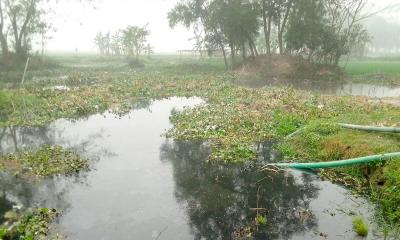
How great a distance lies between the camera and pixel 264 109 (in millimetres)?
16750

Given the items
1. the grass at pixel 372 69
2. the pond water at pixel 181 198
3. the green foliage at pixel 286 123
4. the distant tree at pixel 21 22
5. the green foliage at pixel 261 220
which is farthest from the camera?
the distant tree at pixel 21 22

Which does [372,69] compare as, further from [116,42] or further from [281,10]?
[116,42]

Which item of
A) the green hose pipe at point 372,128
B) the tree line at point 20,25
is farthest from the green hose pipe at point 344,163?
the tree line at point 20,25

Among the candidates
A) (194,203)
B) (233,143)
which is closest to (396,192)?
(194,203)

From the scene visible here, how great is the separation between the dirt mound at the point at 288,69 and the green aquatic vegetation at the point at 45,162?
24.7m

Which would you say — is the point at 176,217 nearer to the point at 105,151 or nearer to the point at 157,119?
the point at 105,151

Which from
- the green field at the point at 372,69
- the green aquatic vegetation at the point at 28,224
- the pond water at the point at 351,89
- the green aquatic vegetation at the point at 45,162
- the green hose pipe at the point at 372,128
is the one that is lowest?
the green aquatic vegetation at the point at 28,224

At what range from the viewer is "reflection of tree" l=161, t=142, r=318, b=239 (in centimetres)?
712

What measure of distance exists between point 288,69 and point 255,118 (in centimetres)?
2027

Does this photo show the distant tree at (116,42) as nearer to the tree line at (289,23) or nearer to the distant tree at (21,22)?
the distant tree at (21,22)

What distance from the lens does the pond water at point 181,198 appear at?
7062 millimetres

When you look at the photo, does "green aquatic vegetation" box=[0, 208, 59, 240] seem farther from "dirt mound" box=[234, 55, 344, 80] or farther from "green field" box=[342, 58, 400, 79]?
"green field" box=[342, 58, 400, 79]

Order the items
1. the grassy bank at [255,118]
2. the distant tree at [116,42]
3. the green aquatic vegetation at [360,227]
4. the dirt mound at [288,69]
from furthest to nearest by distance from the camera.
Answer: the distant tree at [116,42], the dirt mound at [288,69], the grassy bank at [255,118], the green aquatic vegetation at [360,227]

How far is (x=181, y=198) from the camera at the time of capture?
8438 millimetres
